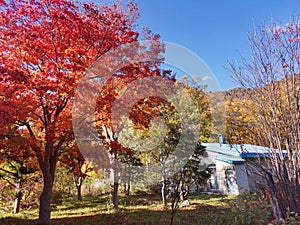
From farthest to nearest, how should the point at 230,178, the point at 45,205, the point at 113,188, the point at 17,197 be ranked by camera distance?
the point at 230,178 < the point at 113,188 < the point at 17,197 < the point at 45,205

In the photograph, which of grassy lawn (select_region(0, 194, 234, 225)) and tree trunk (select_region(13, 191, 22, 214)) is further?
tree trunk (select_region(13, 191, 22, 214))

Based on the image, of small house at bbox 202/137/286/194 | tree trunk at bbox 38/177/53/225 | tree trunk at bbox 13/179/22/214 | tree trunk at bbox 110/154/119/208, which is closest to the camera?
tree trunk at bbox 38/177/53/225

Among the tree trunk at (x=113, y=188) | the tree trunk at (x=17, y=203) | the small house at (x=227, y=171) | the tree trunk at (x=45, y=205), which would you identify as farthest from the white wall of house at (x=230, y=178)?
the tree trunk at (x=17, y=203)

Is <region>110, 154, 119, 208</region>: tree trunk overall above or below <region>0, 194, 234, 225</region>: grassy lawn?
above

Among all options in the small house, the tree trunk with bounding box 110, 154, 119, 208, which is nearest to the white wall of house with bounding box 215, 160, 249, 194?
the small house

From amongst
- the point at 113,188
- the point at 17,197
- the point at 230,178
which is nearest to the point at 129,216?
the point at 113,188

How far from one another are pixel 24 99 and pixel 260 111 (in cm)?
427

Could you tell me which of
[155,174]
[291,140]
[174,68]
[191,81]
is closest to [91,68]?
[174,68]

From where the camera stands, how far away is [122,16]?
5.60 metres

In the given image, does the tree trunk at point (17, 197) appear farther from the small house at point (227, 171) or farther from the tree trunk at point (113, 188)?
the small house at point (227, 171)

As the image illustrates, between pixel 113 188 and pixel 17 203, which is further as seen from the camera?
pixel 113 188

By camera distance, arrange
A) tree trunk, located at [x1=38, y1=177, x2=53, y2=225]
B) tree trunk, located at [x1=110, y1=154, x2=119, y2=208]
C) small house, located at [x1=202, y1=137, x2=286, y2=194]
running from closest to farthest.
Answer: tree trunk, located at [x1=38, y1=177, x2=53, y2=225]
tree trunk, located at [x1=110, y1=154, x2=119, y2=208]
small house, located at [x1=202, y1=137, x2=286, y2=194]

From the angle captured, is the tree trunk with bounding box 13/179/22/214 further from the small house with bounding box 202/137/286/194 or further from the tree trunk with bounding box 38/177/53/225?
the small house with bounding box 202/137/286/194

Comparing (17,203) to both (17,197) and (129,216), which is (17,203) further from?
(129,216)
